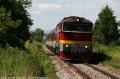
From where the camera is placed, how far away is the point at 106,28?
269ft

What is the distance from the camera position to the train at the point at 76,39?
30.4m

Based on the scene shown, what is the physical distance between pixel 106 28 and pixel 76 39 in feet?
171

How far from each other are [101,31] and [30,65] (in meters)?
65.9

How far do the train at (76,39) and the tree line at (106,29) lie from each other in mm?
49675

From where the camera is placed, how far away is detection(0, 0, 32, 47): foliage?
130 feet

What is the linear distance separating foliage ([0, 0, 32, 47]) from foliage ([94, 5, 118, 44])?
2074cm

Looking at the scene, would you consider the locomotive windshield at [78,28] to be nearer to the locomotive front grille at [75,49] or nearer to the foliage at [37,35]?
the locomotive front grille at [75,49]

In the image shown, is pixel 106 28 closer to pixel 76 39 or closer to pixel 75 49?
pixel 76 39

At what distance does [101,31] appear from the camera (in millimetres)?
81688

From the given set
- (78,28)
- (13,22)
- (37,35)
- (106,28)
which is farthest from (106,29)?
(37,35)

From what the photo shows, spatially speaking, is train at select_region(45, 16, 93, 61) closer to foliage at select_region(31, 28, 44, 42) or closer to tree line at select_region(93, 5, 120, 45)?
tree line at select_region(93, 5, 120, 45)

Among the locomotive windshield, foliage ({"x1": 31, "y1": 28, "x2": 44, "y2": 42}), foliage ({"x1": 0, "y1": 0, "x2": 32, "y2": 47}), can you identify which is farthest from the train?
foliage ({"x1": 31, "y1": 28, "x2": 44, "y2": 42})

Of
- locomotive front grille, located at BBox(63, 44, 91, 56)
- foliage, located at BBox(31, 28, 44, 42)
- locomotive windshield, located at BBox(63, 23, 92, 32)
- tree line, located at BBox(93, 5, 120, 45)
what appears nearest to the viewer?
locomotive front grille, located at BBox(63, 44, 91, 56)

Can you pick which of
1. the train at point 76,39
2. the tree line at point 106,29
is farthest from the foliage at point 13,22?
the tree line at point 106,29
